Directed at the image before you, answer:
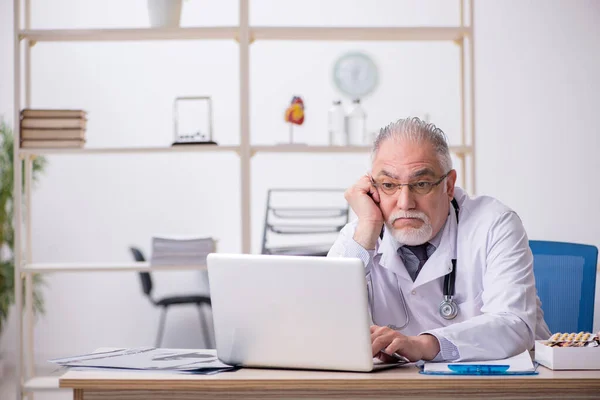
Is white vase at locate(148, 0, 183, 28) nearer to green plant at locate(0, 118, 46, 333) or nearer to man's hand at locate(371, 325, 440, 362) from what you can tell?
green plant at locate(0, 118, 46, 333)

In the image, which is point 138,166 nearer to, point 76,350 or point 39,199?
point 39,199

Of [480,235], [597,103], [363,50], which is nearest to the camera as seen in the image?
[480,235]

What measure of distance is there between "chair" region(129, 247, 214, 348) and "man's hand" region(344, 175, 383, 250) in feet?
10.4

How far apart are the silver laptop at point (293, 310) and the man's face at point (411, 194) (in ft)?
1.98

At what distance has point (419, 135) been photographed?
85.0 inches

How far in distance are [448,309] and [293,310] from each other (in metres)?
0.65

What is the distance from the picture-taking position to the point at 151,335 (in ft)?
18.2

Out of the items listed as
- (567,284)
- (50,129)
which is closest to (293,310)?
(567,284)

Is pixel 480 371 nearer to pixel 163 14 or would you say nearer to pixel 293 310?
pixel 293 310

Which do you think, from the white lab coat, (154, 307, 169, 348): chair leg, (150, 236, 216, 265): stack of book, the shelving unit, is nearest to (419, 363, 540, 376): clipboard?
the white lab coat

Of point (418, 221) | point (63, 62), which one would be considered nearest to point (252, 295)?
point (418, 221)

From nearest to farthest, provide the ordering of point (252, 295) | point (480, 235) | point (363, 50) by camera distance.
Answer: point (252, 295)
point (480, 235)
point (363, 50)

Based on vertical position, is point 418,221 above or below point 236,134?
below

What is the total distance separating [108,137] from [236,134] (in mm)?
886
